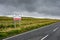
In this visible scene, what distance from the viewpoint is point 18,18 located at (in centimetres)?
3391

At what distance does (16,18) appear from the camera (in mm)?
33375

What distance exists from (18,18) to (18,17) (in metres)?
0.26

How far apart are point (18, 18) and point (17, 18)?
0.83 feet

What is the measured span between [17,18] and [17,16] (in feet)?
2.05

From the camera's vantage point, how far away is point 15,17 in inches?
1316

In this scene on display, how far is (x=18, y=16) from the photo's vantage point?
34406 mm

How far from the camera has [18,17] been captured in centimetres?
3409

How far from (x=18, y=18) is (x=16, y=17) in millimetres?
535

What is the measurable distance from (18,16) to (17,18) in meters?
0.80

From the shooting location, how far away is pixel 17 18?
1328 inches

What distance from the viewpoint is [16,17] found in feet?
110

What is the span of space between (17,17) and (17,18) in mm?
222

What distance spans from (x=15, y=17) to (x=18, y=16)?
1.10m
